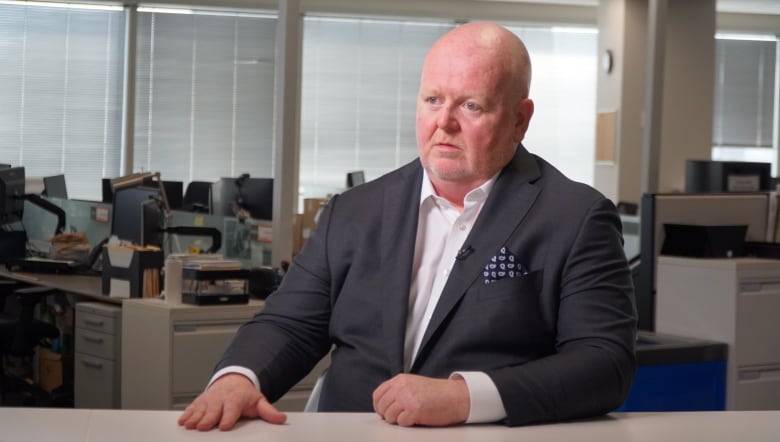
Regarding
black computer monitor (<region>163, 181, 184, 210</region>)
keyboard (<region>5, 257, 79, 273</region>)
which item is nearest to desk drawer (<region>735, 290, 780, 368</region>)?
keyboard (<region>5, 257, 79, 273</region>)

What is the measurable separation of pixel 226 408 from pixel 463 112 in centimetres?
66

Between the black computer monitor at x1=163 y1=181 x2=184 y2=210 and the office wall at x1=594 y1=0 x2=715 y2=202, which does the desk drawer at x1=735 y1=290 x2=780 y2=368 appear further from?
the office wall at x1=594 y1=0 x2=715 y2=202

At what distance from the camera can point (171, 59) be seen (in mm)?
11414

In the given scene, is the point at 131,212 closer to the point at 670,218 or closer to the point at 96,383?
the point at 96,383

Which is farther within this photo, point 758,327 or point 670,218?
point 670,218

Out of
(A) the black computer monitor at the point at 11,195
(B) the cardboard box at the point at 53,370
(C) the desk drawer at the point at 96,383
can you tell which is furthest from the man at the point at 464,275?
(A) the black computer monitor at the point at 11,195

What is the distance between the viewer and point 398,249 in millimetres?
1907

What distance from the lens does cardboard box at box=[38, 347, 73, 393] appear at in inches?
230

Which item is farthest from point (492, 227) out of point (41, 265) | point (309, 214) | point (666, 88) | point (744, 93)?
point (744, 93)

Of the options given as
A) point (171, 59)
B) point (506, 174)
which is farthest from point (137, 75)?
point (506, 174)

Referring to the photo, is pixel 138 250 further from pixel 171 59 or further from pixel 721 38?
pixel 721 38

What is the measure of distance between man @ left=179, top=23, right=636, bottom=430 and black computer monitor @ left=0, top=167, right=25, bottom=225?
534cm

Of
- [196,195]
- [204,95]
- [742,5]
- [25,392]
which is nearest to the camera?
[25,392]

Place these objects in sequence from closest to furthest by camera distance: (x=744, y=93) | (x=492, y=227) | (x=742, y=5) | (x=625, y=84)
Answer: (x=492, y=227)
(x=625, y=84)
(x=742, y=5)
(x=744, y=93)
